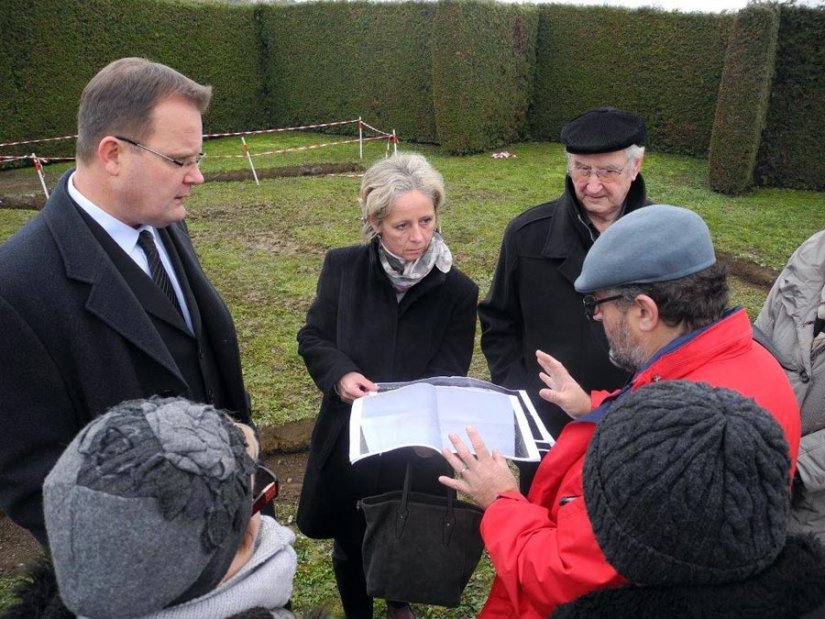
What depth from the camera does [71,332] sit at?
1635mm

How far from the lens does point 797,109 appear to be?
11.3 m

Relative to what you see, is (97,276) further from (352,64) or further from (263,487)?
(352,64)

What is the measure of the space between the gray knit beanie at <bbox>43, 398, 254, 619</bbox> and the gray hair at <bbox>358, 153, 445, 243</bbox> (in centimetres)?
151

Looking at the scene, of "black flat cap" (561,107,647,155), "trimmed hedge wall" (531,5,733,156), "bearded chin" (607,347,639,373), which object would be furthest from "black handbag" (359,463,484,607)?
"trimmed hedge wall" (531,5,733,156)

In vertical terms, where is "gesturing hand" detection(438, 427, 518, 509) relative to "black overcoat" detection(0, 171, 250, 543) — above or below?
below

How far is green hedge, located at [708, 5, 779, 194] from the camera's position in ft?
34.8

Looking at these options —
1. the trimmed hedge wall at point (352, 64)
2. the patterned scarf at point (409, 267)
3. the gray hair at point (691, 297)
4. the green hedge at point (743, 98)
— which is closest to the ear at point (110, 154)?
the patterned scarf at point (409, 267)

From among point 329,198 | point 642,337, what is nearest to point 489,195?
point 329,198

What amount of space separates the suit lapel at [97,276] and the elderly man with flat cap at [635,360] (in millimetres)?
919

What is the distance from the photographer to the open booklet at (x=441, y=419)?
172 centimetres

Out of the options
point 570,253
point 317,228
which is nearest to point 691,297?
point 570,253

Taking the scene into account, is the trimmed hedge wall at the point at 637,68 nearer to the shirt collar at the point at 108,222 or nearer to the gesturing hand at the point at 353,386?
the gesturing hand at the point at 353,386

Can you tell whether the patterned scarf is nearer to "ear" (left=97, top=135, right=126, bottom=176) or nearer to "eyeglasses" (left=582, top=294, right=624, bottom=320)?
"eyeglasses" (left=582, top=294, right=624, bottom=320)

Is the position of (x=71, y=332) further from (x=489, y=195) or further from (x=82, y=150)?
(x=489, y=195)
